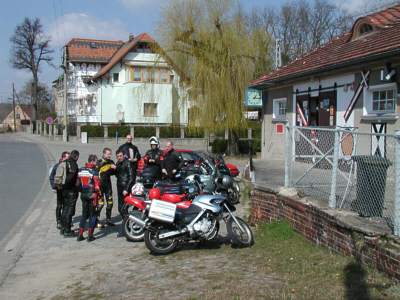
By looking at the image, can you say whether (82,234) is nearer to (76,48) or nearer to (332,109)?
(332,109)

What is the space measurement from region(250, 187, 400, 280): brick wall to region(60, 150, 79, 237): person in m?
3.55

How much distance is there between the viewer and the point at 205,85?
2583cm

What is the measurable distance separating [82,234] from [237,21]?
1912 cm

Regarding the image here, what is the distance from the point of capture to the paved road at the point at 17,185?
474 inches

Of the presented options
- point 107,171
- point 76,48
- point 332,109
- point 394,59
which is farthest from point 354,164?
point 76,48

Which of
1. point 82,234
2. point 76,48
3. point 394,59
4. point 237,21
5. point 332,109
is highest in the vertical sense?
point 76,48

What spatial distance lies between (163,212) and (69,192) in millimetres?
2696

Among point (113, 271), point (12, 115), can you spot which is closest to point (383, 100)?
point (113, 271)

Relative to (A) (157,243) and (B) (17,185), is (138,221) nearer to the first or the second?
(A) (157,243)

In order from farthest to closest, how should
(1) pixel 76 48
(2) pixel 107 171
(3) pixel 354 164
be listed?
1. (1) pixel 76 48
2. (2) pixel 107 171
3. (3) pixel 354 164

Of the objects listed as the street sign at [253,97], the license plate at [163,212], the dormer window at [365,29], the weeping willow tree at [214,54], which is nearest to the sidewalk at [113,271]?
the license plate at [163,212]

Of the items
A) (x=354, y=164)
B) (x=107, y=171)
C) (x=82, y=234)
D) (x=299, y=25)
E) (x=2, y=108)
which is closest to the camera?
(x=354, y=164)

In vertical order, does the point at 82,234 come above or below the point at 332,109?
below

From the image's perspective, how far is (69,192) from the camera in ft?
31.8
